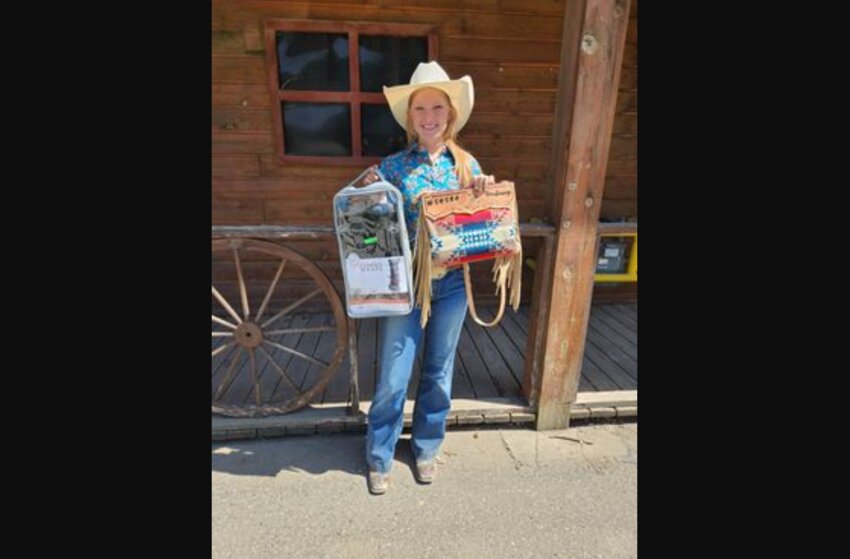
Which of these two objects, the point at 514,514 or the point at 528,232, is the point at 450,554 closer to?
the point at 514,514

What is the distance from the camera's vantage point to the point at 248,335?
223cm

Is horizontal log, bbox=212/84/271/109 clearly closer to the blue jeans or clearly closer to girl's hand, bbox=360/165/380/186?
girl's hand, bbox=360/165/380/186

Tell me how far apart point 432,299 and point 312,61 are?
2332 millimetres

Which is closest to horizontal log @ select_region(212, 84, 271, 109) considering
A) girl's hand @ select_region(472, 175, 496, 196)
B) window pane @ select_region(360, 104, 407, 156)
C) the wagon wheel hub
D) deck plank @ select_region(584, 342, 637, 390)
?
window pane @ select_region(360, 104, 407, 156)

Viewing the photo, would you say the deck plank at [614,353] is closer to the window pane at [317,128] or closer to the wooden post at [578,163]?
the wooden post at [578,163]

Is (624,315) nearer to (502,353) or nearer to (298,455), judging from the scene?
(502,353)

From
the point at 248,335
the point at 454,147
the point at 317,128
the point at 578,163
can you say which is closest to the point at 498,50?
the point at 317,128

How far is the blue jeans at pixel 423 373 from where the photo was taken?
184 cm

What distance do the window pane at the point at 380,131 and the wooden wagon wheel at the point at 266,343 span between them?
43.8 inches

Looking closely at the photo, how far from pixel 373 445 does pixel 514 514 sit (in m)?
0.67

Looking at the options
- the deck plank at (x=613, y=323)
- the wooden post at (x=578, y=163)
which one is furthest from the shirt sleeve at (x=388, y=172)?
the deck plank at (x=613, y=323)

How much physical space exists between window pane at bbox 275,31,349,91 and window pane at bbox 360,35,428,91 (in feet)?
0.46

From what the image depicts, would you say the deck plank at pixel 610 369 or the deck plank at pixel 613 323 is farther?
the deck plank at pixel 613 323

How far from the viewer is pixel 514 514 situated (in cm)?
194
